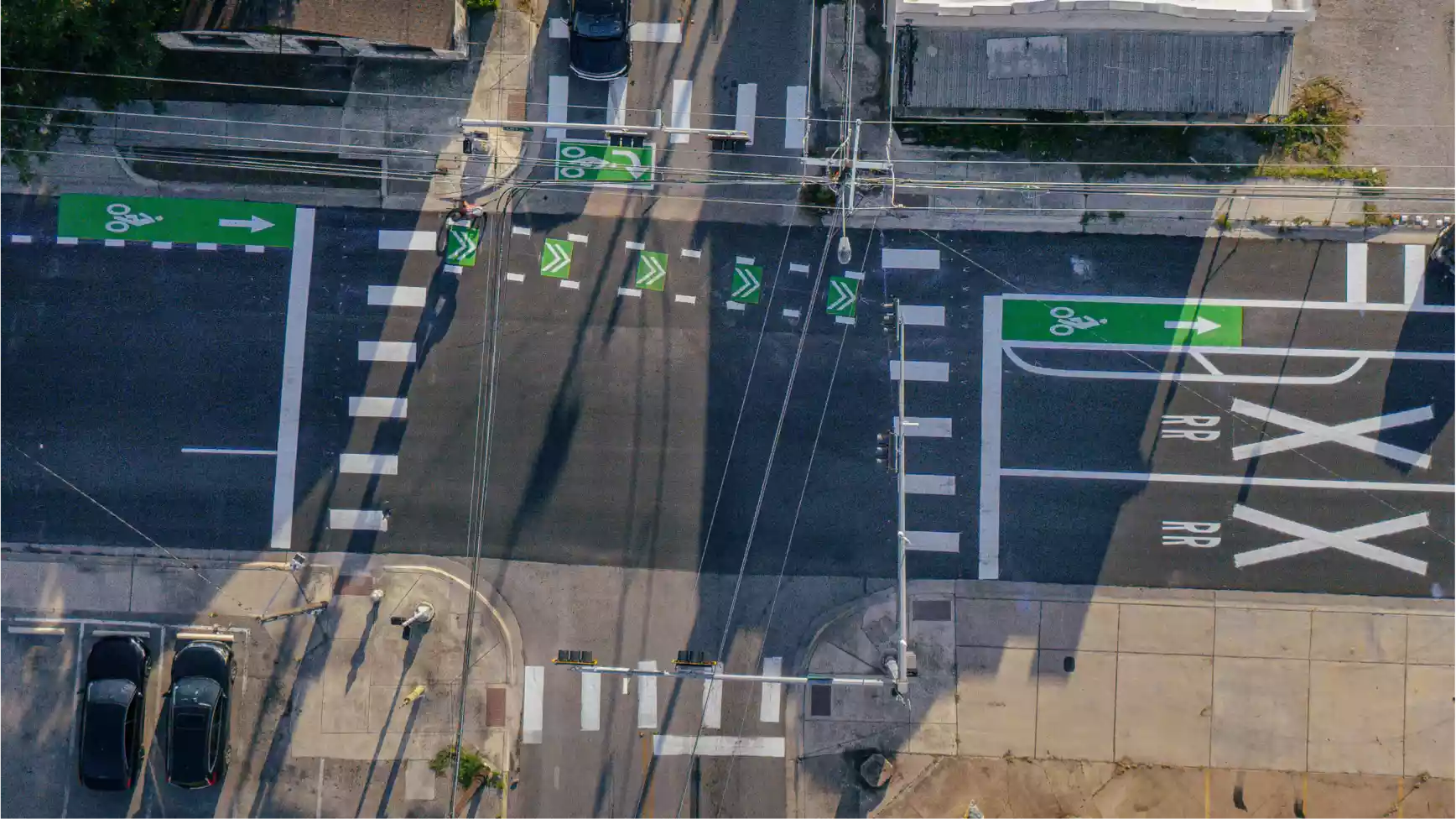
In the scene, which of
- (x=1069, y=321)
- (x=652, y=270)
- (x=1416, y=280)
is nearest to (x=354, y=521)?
(x=652, y=270)

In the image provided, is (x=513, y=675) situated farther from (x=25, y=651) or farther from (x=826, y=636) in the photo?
(x=25, y=651)

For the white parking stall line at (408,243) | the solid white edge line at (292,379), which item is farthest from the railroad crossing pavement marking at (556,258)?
the solid white edge line at (292,379)

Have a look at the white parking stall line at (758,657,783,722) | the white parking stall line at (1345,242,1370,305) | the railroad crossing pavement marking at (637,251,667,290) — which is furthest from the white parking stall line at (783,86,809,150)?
the white parking stall line at (1345,242,1370,305)

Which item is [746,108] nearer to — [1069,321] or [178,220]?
[1069,321]

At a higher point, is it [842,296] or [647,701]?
[842,296]

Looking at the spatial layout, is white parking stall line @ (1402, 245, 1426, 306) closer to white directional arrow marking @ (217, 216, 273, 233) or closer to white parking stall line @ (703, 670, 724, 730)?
white parking stall line @ (703, 670, 724, 730)
